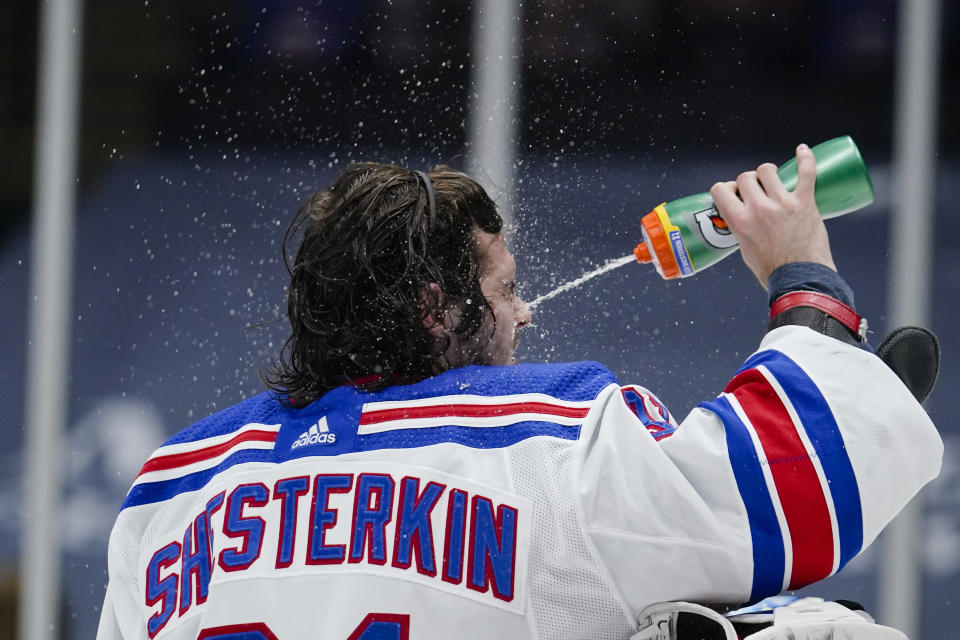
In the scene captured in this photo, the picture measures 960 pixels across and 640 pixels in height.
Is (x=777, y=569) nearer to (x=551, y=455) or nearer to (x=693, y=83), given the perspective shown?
(x=551, y=455)

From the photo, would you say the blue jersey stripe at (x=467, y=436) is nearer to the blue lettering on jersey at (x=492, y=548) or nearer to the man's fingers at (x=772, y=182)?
the blue lettering on jersey at (x=492, y=548)

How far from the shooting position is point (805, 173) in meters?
1.17

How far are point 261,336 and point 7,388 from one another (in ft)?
2.91

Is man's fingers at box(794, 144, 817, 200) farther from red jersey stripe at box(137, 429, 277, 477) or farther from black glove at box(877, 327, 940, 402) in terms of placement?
red jersey stripe at box(137, 429, 277, 477)

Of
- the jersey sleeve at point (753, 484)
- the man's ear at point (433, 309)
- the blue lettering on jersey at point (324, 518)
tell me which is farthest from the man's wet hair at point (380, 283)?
the jersey sleeve at point (753, 484)

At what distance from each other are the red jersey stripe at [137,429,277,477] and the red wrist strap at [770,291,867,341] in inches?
19.7

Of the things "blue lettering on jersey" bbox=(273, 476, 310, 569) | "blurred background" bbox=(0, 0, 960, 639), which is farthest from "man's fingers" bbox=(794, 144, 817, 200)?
"blurred background" bbox=(0, 0, 960, 639)

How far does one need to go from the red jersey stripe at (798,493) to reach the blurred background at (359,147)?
1976 mm

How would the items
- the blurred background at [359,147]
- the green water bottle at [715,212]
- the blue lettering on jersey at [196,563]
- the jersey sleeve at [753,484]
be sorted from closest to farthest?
the jersey sleeve at [753,484], the blue lettering on jersey at [196,563], the green water bottle at [715,212], the blurred background at [359,147]

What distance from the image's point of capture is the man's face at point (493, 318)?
115 centimetres

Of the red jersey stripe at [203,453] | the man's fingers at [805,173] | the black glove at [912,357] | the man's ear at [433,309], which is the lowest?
the red jersey stripe at [203,453]

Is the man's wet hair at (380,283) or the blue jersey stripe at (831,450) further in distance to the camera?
the man's wet hair at (380,283)

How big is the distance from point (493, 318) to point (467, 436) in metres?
0.18

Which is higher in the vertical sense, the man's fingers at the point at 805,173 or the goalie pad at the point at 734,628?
the man's fingers at the point at 805,173
